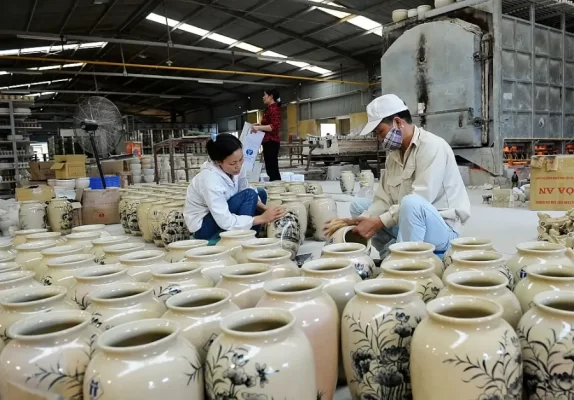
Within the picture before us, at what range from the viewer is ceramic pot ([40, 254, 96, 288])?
1614 millimetres

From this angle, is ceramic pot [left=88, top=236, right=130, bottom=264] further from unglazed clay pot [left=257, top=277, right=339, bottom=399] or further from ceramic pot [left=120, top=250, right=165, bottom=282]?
unglazed clay pot [left=257, top=277, right=339, bottom=399]

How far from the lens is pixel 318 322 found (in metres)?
1.09

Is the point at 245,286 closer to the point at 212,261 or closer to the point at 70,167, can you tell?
the point at 212,261

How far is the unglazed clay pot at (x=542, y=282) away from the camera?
1.12 m

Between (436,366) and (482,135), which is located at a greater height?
(482,135)

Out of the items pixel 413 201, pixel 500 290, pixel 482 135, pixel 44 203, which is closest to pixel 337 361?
pixel 500 290

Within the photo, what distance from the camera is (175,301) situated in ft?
3.76

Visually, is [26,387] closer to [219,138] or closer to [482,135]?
[219,138]

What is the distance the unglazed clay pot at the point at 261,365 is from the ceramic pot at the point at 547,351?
0.47 metres

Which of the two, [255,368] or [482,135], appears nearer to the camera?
[255,368]

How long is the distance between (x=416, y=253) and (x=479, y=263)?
226 millimetres

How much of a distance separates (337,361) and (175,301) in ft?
1.46

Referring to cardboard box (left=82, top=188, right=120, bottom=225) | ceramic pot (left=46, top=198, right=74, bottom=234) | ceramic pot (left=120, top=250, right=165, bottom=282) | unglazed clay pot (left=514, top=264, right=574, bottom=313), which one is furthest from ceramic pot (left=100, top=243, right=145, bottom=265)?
cardboard box (left=82, top=188, right=120, bottom=225)

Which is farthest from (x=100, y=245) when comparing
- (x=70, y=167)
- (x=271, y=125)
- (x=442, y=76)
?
(x=442, y=76)
